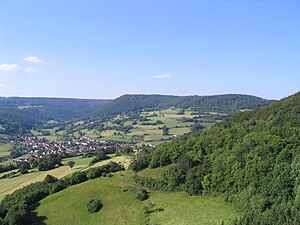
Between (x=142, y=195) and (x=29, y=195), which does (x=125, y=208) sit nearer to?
(x=142, y=195)

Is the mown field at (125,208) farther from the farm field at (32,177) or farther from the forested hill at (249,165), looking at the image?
the farm field at (32,177)

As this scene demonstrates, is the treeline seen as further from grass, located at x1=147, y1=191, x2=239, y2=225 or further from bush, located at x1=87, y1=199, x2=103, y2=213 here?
grass, located at x1=147, y1=191, x2=239, y2=225

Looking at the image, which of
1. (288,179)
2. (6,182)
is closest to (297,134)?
(288,179)

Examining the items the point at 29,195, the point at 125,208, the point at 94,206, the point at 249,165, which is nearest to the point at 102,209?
the point at 94,206

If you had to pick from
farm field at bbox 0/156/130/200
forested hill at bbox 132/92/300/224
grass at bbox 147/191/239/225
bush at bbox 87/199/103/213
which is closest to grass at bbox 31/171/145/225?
bush at bbox 87/199/103/213

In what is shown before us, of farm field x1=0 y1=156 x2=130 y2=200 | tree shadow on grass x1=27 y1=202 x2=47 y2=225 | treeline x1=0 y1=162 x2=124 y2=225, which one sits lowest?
farm field x1=0 y1=156 x2=130 y2=200

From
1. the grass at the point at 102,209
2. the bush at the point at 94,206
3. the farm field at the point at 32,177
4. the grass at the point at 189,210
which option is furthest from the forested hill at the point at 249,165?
the farm field at the point at 32,177
